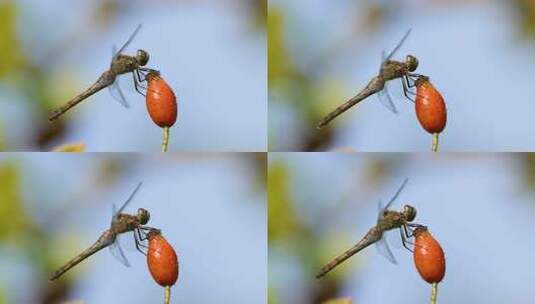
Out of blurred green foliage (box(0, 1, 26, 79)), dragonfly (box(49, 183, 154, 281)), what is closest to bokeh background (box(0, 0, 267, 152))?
blurred green foliage (box(0, 1, 26, 79))

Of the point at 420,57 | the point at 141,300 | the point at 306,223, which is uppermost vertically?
the point at 420,57

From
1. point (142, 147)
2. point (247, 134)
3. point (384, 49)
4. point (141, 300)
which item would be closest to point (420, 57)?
point (384, 49)

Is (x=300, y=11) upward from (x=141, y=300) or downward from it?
upward

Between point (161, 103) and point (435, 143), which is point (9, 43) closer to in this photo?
point (161, 103)

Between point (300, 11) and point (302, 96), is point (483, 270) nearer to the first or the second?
point (302, 96)

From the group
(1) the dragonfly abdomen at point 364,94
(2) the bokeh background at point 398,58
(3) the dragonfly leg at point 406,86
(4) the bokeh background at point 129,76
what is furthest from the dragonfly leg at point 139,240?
(3) the dragonfly leg at point 406,86

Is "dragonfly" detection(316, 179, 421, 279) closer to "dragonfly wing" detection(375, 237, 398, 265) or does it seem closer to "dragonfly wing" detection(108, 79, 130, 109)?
"dragonfly wing" detection(375, 237, 398, 265)

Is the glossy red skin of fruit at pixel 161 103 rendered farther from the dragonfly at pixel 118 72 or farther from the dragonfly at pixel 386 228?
the dragonfly at pixel 386 228
